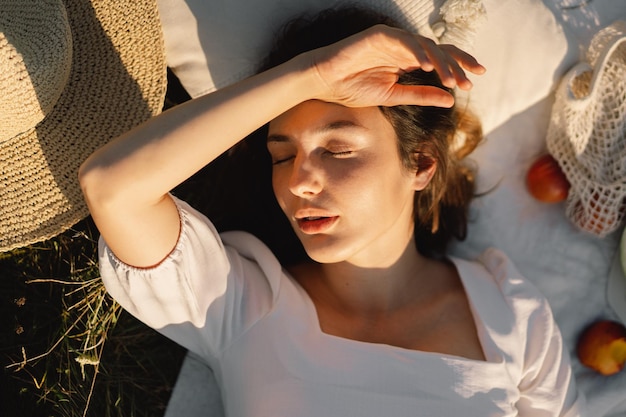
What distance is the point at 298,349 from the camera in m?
2.14

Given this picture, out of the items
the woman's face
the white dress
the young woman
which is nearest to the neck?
the young woman

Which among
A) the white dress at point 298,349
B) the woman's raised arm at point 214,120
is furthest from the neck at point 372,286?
the woman's raised arm at point 214,120

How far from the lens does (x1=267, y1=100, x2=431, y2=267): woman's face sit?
1925 mm

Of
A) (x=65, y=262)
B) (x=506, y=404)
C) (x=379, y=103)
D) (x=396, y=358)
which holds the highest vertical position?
(x=379, y=103)

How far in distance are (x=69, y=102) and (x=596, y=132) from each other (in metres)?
2.01

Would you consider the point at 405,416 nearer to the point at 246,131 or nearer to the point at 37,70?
the point at 246,131

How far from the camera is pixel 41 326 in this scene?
243 centimetres

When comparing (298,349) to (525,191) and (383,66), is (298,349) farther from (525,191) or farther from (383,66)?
(525,191)

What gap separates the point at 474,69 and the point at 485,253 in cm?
100

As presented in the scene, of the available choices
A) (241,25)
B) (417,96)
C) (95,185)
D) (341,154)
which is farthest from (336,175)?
(241,25)

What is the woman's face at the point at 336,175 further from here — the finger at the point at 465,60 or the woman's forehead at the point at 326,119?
the finger at the point at 465,60

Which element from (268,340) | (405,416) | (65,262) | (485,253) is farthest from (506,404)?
(65,262)

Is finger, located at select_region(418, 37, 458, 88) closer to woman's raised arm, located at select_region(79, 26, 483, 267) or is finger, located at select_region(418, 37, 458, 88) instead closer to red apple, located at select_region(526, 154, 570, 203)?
woman's raised arm, located at select_region(79, 26, 483, 267)

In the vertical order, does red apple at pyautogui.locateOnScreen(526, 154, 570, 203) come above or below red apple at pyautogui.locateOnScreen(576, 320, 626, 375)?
above
